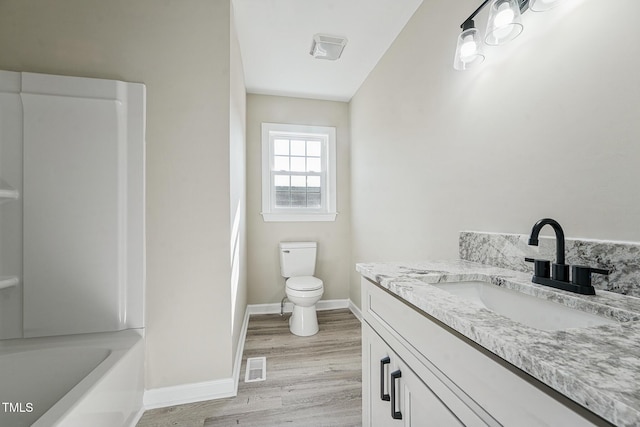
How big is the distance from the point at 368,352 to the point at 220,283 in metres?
0.98

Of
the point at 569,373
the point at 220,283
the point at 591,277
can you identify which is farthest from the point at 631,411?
the point at 220,283

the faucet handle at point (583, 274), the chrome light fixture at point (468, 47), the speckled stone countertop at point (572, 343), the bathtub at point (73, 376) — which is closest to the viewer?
the speckled stone countertop at point (572, 343)

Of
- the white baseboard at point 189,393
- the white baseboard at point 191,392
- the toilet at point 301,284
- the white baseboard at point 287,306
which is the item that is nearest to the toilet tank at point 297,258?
the toilet at point 301,284

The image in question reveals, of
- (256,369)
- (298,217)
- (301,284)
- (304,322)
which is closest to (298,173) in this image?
(298,217)

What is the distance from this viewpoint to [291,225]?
2.98 m

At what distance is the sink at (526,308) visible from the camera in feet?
2.29

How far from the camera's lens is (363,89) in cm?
268

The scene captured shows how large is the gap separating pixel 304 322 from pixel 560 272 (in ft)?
6.58

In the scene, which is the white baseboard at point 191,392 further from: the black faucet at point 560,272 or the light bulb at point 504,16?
the light bulb at point 504,16

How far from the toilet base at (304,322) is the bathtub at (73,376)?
1264 millimetres

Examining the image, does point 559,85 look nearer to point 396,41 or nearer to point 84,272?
point 396,41

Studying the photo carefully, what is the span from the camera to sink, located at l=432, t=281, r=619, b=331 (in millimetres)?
697

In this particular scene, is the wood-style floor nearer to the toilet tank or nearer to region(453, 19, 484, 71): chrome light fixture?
the toilet tank

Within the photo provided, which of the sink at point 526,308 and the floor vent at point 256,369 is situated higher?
the sink at point 526,308
